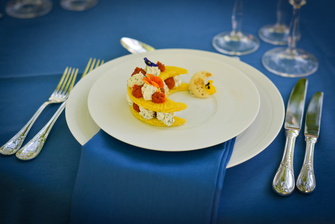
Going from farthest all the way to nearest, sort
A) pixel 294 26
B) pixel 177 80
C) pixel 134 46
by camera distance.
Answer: pixel 134 46
pixel 294 26
pixel 177 80

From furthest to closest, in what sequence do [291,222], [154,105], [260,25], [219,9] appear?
[219,9]
[260,25]
[154,105]
[291,222]

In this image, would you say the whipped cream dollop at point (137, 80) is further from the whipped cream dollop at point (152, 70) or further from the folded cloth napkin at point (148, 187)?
the folded cloth napkin at point (148, 187)

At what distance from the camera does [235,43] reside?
1.82 meters

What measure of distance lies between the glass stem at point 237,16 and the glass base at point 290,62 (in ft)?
0.89

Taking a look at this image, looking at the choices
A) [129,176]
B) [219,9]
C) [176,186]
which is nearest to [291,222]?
[176,186]

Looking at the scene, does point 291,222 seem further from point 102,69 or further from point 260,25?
point 260,25

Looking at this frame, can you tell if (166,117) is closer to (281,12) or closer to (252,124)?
(252,124)

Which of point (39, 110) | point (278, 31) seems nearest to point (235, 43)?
point (278, 31)

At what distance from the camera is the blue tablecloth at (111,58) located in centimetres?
95

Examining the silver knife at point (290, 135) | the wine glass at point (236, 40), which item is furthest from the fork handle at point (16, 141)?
the wine glass at point (236, 40)

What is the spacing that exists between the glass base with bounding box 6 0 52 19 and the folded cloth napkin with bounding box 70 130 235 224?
1.63 m

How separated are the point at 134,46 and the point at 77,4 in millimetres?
872

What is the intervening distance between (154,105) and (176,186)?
31 cm

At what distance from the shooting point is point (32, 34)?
1.96 metres
